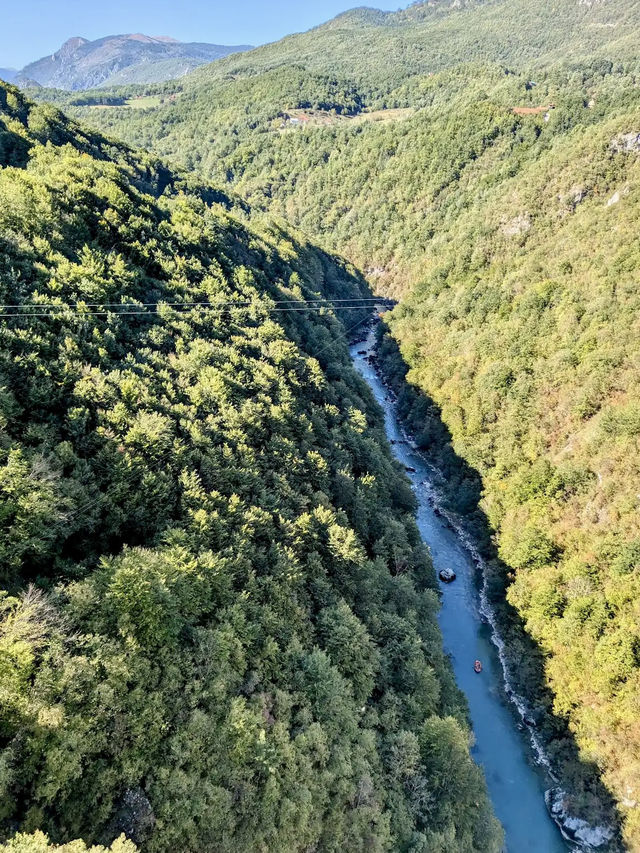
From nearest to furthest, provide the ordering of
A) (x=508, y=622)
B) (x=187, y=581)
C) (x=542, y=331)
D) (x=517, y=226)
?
(x=187, y=581) < (x=508, y=622) < (x=542, y=331) < (x=517, y=226)

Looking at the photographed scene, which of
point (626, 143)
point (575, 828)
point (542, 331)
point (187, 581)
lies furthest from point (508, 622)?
point (626, 143)

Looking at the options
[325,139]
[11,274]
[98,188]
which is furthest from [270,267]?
[325,139]

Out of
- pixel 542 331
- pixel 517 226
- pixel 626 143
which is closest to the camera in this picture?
pixel 542 331

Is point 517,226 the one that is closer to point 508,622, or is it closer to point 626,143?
point 626,143

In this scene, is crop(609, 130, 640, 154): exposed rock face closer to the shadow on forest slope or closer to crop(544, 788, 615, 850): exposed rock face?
the shadow on forest slope

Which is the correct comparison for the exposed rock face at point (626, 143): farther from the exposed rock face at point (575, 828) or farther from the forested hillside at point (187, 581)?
the exposed rock face at point (575, 828)

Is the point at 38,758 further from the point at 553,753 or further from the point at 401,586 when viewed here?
the point at 553,753
